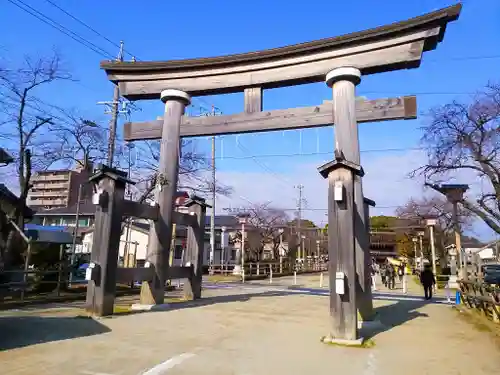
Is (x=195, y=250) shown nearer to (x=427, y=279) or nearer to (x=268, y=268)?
(x=427, y=279)

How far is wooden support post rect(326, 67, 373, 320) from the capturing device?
8602 millimetres

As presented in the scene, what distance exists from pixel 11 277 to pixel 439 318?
1557 centimetres

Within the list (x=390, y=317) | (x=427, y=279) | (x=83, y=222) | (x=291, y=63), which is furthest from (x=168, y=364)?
(x=83, y=222)

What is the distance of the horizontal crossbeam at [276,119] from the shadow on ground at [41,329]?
5736 mm

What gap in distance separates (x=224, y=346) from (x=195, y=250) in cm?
652

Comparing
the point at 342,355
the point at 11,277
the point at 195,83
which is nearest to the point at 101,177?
the point at 195,83

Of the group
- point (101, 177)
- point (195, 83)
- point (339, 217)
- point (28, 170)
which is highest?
point (195, 83)

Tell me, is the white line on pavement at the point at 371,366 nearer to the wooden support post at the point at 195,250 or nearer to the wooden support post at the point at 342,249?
the wooden support post at the point at 342,249

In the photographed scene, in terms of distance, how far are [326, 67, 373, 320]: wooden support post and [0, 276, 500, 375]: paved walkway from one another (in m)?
0.90

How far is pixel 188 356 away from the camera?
5.48 m

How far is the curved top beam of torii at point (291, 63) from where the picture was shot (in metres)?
8.88

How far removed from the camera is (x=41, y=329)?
6.94 meters

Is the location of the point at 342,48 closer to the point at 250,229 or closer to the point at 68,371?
the point at 68,371

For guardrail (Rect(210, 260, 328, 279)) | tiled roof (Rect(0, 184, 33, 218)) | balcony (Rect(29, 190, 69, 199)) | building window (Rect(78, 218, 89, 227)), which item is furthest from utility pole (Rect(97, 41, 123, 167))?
balcony (Rect(29, 190, 69, 199))
